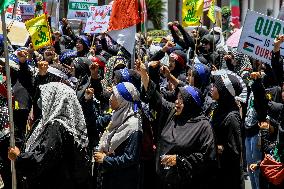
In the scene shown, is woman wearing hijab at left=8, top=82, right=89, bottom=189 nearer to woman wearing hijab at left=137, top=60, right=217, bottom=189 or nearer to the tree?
woman wearing hijab at left=137, top=60, right=217, bottom=189

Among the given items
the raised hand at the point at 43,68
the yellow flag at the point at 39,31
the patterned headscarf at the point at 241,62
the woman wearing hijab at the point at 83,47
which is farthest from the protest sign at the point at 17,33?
the patterned headscarf at the point at 241,62

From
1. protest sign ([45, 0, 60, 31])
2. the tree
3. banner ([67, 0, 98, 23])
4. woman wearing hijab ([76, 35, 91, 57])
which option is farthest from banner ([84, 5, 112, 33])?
the tree

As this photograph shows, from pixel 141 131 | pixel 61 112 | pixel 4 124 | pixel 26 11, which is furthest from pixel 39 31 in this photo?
pixel 61 112

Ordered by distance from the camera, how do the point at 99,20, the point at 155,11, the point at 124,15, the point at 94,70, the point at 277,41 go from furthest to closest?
the point at 155,11 → the point at 99,20 → the point at 124,15 → the point at 94,70 → the point at 277,41

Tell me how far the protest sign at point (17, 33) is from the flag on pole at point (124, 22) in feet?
8.08

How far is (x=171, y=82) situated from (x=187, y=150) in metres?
1.82

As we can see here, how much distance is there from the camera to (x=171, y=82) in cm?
641

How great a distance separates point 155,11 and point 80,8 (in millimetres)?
19867

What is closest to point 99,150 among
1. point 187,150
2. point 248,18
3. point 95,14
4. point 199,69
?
point 187,150

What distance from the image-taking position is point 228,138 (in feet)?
17.4

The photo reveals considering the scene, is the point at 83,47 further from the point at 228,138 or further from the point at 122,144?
the point at 122,144

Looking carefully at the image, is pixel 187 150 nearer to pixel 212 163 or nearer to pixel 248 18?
pixel 212 163

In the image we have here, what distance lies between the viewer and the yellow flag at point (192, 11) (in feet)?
32.2

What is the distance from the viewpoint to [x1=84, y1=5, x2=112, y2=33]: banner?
10.7 m
